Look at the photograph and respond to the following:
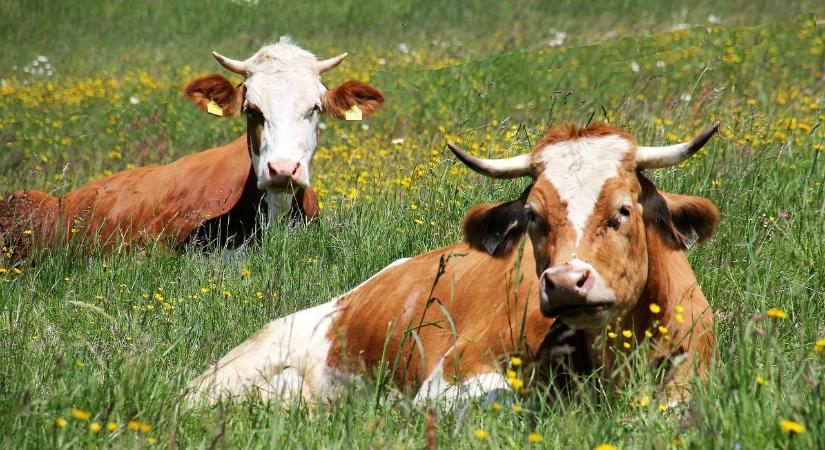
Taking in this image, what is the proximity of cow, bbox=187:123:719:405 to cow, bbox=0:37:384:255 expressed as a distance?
9.89 feet

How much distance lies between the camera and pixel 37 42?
23.4 m

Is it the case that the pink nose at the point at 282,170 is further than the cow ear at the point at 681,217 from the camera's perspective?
Yes

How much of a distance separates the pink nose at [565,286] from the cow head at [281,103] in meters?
4.02

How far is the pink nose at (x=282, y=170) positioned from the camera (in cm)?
768

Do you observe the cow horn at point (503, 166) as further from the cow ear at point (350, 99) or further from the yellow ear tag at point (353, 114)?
the yellow ear tag at point (353, 114)

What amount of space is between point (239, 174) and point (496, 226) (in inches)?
166

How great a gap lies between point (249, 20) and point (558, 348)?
2161cm

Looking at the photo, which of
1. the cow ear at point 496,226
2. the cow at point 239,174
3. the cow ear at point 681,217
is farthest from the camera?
the cow at point 239,174

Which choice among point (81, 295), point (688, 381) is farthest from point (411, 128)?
point (688, 381)

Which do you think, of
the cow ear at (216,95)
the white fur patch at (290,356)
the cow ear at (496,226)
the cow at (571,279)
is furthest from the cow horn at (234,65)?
the cow ear at (496,226)

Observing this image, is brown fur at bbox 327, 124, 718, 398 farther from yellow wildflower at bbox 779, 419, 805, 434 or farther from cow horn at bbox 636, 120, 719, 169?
yellow wildflower at bbox 779, 419, 805, 434

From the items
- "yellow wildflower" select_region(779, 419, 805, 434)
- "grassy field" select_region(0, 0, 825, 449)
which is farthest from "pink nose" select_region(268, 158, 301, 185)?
"yellow wildflower" select_region(779, 419, 805, 434)

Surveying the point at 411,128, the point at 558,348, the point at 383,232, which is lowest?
the point at 411,128

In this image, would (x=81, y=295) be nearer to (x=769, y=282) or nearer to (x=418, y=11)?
(x=769, y=282)
